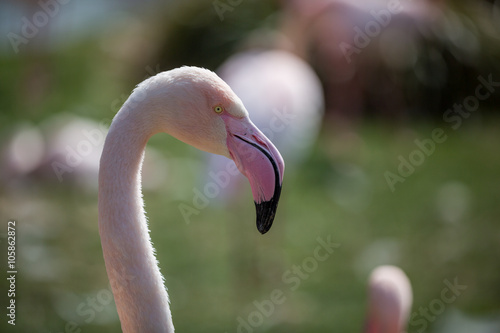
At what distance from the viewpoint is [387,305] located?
2658 mm

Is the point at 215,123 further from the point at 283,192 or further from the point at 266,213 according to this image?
the point at 283,192

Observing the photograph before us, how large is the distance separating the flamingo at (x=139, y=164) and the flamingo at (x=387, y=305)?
1260 mm

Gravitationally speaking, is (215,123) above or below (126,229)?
above

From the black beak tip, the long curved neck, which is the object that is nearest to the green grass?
the long curved neck

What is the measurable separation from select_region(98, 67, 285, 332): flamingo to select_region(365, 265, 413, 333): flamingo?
4.13 feet

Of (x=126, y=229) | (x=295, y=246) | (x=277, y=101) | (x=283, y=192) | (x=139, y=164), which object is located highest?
(x=139, y=164)

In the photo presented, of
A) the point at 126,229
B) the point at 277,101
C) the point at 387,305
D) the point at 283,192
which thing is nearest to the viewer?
the point at 126,229

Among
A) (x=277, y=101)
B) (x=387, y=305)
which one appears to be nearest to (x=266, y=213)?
(x=387, y=305)

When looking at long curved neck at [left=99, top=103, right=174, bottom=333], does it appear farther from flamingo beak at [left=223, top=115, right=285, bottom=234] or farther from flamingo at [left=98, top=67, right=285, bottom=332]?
flamingo beak at [left=223, top=115, right=285, bottom=234]

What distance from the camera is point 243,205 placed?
13.5 ft

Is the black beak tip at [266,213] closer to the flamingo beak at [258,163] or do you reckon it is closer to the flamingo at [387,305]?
the flamingo beak at [258,163]

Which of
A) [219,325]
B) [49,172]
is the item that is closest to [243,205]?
[219,325]

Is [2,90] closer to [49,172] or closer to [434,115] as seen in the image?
[49,172]

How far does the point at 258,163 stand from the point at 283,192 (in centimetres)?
308
